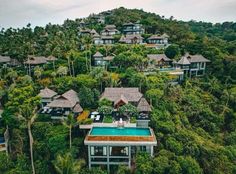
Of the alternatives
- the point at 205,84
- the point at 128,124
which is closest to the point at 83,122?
the point at 128,124

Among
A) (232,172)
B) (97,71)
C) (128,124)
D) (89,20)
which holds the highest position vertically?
(89,20)

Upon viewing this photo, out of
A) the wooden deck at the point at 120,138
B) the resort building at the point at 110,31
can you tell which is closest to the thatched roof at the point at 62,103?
the wooden deck at the point at 120,138

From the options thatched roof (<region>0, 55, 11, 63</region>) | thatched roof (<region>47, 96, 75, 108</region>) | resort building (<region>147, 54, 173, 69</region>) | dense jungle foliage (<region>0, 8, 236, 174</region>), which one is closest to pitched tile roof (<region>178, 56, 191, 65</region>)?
resort building (<region>147, 54, 173, 69</region>)

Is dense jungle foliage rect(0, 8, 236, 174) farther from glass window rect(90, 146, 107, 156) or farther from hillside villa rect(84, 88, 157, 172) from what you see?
glass window rect(90, 146, 107, 156)

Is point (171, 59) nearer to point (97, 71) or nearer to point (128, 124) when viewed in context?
point (97, 71)

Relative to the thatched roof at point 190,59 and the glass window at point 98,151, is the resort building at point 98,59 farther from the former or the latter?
the glass window at point 98,151

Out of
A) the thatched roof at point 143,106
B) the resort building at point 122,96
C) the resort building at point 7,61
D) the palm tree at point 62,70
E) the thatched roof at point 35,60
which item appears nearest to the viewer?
the thatched roof at point 143,106

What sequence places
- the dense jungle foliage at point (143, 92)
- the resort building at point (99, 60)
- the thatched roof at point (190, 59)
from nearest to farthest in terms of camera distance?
the dense jungle foliage at point (143, 92), the thatched roof at point (190, 59), the resort building at point (99, 60)
